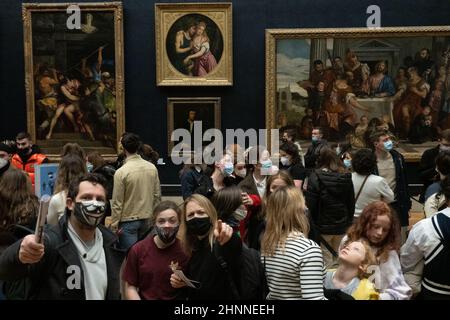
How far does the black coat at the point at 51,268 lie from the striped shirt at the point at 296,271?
99 cm

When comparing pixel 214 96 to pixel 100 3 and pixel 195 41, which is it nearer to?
pixel 195 41

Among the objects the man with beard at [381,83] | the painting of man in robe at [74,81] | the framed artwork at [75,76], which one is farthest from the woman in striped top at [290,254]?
the painting of man in robe at [74,81]

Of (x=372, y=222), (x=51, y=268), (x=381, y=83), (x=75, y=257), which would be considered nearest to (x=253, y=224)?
(x=372, y=222)

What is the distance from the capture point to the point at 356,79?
499 inches

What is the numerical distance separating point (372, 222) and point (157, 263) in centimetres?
152

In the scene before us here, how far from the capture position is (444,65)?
1249 centimetres

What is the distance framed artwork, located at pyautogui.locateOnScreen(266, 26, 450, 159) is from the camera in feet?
41.0

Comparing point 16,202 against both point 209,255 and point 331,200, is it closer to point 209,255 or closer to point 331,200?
point 209,255

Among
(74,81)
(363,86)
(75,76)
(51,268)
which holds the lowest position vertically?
(51,268)

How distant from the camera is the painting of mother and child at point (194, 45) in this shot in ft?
41.5

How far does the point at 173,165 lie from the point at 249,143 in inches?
72.1

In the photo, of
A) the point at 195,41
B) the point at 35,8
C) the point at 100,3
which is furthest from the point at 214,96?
the point at 35,8

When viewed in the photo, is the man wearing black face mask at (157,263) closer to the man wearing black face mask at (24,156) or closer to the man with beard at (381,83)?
the man wearing black face mask at (24,156)

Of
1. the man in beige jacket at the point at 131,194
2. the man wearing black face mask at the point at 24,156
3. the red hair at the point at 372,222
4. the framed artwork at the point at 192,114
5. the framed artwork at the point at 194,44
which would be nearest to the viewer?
the red hair at the point at 372,222
